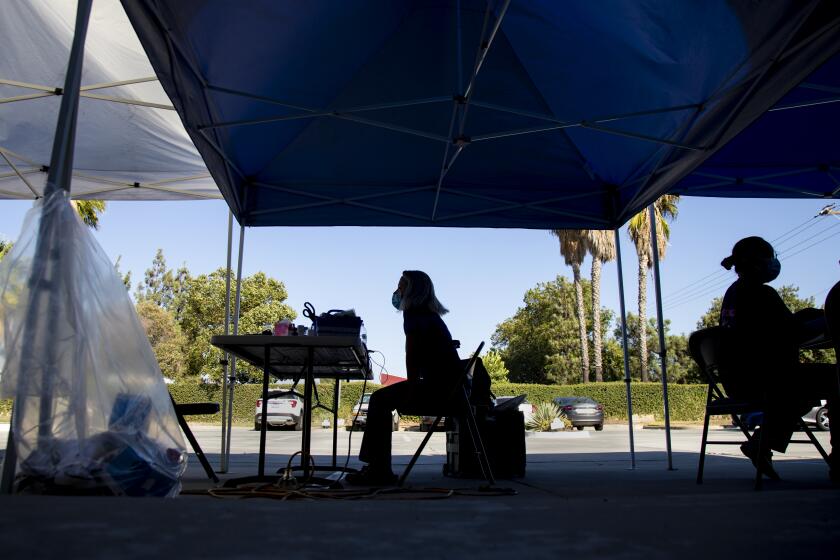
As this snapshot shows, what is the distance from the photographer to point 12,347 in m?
1.92

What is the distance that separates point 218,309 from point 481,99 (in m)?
28.3

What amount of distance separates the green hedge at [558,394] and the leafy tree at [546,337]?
17.6 m

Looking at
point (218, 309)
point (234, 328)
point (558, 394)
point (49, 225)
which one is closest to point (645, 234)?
point (558, 394)

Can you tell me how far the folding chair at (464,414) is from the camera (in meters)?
3.41

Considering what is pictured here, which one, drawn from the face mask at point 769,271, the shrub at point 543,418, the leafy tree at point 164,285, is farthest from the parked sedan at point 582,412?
the leafy tree at point 164,285

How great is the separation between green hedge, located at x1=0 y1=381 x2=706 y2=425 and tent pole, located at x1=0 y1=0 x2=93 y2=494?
19188 millimetres

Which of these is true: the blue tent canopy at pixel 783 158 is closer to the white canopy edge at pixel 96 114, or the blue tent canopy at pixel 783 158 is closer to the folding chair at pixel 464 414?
the folding chair at pixel 464 414

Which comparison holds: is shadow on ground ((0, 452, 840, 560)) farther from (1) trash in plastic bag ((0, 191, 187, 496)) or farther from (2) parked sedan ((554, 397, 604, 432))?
(2) parked sedan ((554, 397, 604, 432))

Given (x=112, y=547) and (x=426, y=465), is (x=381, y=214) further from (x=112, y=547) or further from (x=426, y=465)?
(x=112, y=547)

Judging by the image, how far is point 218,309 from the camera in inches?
1219

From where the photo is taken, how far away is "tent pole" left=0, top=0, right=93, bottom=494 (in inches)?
74.7

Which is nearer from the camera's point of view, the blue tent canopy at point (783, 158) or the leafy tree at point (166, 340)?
the blue tent canopy at point (783, 158)

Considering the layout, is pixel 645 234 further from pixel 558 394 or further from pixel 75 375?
pixel 75 375

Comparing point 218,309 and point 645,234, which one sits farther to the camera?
point 218,309
